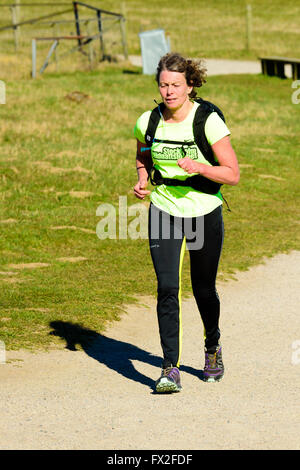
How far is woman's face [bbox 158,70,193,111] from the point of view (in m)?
5.70

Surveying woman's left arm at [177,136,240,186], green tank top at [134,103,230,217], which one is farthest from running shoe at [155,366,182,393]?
woman's left arm at [177,136,240,186]

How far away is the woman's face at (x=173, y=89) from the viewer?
5703 mm

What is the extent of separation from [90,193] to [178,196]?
8417 mm

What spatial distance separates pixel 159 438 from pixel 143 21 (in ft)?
142

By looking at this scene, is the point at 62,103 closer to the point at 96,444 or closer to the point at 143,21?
the point at 96,444

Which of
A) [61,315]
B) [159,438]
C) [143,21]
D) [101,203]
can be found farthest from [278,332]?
[143,21]

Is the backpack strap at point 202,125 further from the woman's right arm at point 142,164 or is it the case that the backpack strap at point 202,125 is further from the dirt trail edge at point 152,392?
the dirt trail edge at point 152,392

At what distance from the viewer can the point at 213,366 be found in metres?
6.44

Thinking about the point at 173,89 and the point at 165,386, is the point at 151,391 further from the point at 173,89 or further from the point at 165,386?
the point at 173,89

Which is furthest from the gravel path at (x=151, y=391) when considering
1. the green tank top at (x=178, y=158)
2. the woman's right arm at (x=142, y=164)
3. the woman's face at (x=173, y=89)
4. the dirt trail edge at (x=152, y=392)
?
the woman's face at (x=173, y=89)

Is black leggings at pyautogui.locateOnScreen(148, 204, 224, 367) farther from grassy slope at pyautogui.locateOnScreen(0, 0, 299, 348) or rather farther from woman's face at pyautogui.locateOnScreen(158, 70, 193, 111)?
grassy slope at pyautogui.locateOnScreen(0, 0, 299, 348)

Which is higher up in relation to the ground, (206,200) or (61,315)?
(206,200)

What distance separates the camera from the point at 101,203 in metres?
13.8

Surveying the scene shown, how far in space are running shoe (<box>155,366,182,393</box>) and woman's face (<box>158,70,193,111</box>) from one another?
5.32ft
